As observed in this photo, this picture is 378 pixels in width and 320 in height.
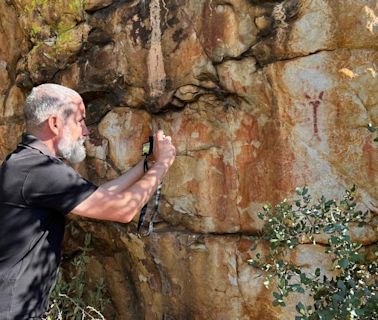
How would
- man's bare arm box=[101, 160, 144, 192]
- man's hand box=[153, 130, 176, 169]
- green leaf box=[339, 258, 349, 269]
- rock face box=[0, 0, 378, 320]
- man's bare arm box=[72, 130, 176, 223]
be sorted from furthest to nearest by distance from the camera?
rock face box=[0, 0, 378, 320] → man's bare arm box=[101, 160, 144, 192] → man's hand box=[153, 130, 176, 169] → man's bare arm box=[72, 130, 176, 223] → green leaf box=[339, 258, 349, 269]

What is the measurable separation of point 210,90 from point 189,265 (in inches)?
46.9

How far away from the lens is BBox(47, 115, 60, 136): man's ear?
8.56 ft

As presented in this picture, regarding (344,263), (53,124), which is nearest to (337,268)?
(344,263)

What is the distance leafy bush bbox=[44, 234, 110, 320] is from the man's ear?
1868 millimetres

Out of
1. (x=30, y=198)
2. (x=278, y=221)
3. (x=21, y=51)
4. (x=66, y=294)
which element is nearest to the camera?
(x=30, y=198)

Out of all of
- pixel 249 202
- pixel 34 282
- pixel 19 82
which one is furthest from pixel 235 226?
pixel 19 82

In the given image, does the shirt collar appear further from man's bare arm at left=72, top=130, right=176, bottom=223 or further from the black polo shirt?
man's bare arm at left=72, top=130, right=176, bottom=223

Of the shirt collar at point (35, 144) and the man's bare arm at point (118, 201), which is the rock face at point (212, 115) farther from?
the shirt collar at point (35, 144)

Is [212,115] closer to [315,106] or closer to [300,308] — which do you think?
[315,106]

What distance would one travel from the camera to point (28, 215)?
8.02 ft

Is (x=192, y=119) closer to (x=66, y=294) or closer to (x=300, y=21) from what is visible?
(x=300, y=21)

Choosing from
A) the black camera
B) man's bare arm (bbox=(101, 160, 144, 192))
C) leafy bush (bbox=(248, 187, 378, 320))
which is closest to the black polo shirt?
man's bare arm (bbox=(101, 160, 144, 192))

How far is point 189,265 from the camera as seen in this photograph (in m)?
3.87

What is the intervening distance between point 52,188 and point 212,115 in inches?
62.9
